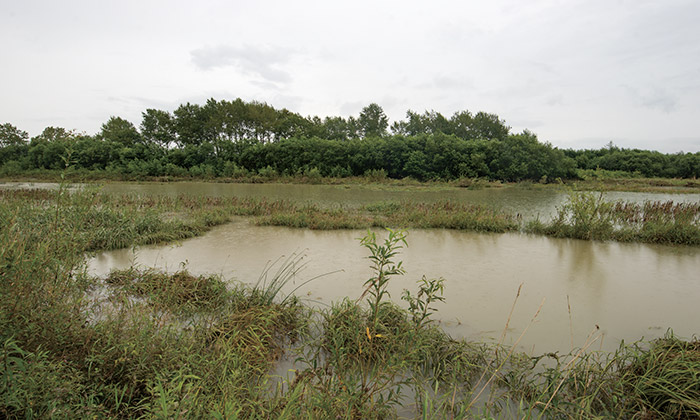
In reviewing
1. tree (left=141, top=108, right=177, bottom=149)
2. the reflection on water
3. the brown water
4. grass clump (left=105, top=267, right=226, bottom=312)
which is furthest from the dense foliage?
grass clump (left=105, top=267, right=226, bottom=312)

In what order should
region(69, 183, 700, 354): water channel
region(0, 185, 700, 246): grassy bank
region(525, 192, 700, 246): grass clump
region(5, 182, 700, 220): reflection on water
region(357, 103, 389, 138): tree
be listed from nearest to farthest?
region(69, 183, 700, 354): water channel
region(0, 185, 700, 246): grassy bank
region(525, 192, 700, 246): grass clump
region(5, 182, 700, 220): reflection on water
region(357, 103, 389, 138): tree

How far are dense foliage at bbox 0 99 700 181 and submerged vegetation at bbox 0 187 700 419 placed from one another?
26373mm

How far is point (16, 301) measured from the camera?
6.40 ft

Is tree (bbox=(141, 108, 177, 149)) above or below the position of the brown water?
above

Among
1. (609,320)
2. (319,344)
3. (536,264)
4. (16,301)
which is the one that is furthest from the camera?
(536,264)

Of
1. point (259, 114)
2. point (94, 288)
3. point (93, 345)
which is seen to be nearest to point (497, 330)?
point (93, 345)

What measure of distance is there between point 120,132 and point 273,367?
46009 millimetres

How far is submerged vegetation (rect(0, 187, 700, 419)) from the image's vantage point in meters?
1.72

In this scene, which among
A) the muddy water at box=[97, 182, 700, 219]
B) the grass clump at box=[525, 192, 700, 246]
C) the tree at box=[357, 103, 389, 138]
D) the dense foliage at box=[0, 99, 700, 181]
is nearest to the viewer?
the grass clump at box=[525, 192, 700, 246]

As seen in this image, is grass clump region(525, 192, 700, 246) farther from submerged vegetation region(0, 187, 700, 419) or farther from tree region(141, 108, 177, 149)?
tree region(141, 108, 177, 149)

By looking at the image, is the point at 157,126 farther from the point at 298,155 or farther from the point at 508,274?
the point at 508,274

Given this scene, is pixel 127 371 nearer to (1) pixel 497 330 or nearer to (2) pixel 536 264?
(1) pixel 497 330

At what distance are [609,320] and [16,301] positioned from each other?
→ 4921 millimetres

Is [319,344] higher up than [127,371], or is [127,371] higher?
[127,371]
